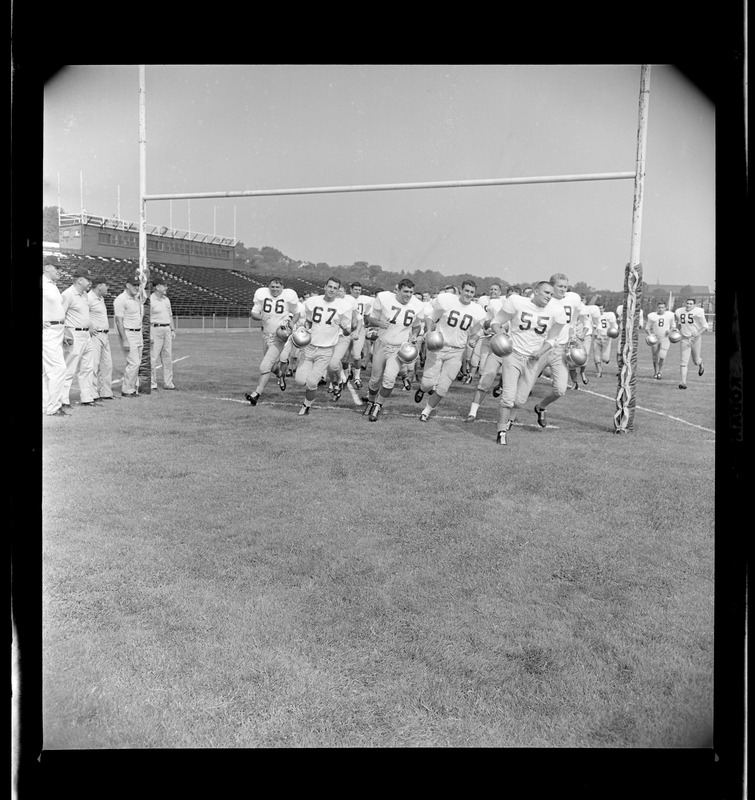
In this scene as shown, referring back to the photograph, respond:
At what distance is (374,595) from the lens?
3.31m

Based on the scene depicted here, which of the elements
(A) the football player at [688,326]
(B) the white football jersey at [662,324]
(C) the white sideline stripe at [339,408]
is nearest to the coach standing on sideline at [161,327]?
(C) the white sideline stripe at [339,408]

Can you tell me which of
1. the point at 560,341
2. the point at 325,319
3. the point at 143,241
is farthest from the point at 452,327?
the point at 143,241

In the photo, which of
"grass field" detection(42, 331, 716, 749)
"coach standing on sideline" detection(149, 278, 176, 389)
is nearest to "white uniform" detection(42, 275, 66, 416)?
"grass field" detection(42, 331, 716, 749)

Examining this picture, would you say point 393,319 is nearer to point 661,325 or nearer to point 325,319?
point 325,319

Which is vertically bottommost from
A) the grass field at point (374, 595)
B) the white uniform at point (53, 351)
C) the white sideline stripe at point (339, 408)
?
the grass field at point (374, 595)

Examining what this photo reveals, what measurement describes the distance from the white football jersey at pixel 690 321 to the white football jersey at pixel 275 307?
22.0ft

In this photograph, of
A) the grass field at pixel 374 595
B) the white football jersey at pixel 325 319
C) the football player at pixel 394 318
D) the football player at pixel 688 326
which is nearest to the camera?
the grass field at pixel 374 595

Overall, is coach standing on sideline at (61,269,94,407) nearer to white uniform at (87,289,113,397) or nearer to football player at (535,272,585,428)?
white uniform at (87,289,113,397)

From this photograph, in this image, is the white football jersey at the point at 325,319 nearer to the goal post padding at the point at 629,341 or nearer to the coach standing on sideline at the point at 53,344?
the coach standing on sideline at the point at 53,344

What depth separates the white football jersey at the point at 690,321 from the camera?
11.6m

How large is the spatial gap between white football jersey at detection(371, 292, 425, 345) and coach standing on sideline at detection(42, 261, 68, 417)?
3.58 metres

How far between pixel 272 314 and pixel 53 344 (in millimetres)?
2723

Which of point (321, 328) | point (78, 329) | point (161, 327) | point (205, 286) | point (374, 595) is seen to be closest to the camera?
point (374, 595)
